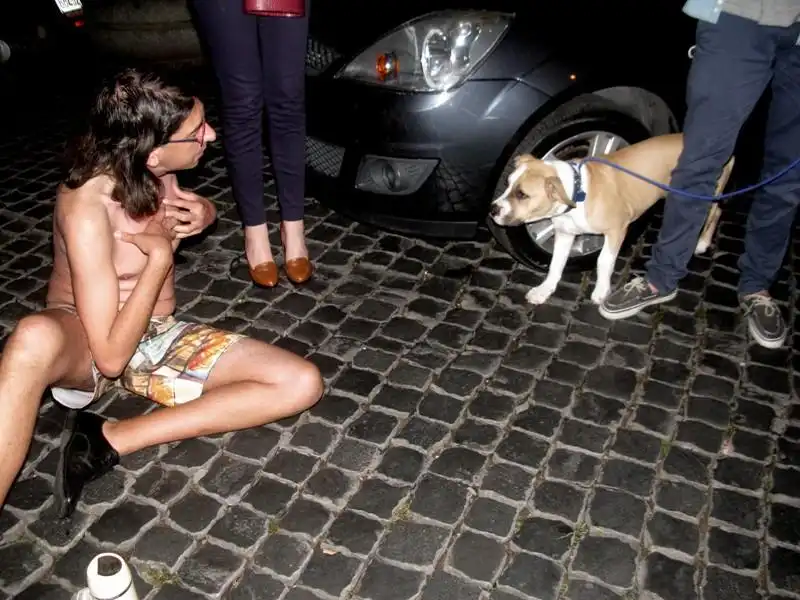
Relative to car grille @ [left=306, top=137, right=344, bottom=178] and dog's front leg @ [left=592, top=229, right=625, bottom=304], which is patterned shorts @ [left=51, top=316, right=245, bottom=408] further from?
dog's front leg @ [left=592, top=229, right=625, bottom=304]

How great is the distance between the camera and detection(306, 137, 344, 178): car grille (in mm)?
3928

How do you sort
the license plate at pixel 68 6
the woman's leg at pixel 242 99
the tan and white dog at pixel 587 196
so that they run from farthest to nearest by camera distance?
the license plate at pixel 68 6 → the tan and white dog at pixel 587 196 → the woman's leg at pixel 242 99

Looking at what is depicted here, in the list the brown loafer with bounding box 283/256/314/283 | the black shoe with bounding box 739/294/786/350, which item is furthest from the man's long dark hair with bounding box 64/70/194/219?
the black shoe with bounding box 739/294/786/350

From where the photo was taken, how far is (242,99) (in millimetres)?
3627

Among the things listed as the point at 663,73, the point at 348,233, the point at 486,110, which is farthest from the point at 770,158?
the point at 348,233

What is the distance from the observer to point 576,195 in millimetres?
3609

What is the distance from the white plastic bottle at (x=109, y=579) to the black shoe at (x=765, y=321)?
3.13m

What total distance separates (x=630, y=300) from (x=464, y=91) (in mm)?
1414

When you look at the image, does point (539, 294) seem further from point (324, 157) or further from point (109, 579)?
point (109, 579)

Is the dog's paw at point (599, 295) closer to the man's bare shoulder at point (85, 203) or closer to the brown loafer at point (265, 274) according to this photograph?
the brown loafer at point (265, 274)

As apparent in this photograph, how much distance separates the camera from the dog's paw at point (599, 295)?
13.0ft

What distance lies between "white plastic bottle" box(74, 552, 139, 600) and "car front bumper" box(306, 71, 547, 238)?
2300mm

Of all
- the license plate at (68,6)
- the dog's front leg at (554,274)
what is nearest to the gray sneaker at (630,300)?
the dog's front leg at (554,274)

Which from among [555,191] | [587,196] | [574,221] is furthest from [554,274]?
[555,191]
